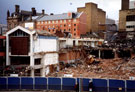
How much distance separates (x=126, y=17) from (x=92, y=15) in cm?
1697

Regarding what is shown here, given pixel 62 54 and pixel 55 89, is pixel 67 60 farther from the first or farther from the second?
pixel 55 89

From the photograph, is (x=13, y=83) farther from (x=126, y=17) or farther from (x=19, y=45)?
(x=126, y=17)

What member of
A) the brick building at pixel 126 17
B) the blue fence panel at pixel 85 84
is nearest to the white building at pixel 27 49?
the blue fence panel at pixel 85 84

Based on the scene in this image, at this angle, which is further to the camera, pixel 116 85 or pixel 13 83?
pixel 13 83

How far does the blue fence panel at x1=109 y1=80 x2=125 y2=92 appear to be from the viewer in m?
24.8

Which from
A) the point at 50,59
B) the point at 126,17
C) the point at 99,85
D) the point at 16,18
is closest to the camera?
the point at 99,85

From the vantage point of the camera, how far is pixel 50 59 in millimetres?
45625

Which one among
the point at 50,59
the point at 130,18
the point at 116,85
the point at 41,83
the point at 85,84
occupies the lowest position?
the point at 41,83

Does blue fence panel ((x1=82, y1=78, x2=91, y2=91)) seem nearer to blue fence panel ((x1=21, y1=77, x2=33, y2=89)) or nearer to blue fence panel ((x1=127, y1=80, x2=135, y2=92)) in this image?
blue fence panel ((x1=127, y1=80, x2=135, y2=92))

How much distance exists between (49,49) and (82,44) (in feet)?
86.7

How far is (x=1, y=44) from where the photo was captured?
40.5 meters

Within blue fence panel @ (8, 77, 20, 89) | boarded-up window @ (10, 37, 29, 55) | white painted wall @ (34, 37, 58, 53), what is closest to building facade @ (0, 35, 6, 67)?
boarded-up window @ (10, 37, 29, 55)

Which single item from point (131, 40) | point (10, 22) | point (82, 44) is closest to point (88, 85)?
point (82, 44)

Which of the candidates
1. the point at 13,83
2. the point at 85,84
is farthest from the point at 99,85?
the point at 13,83
